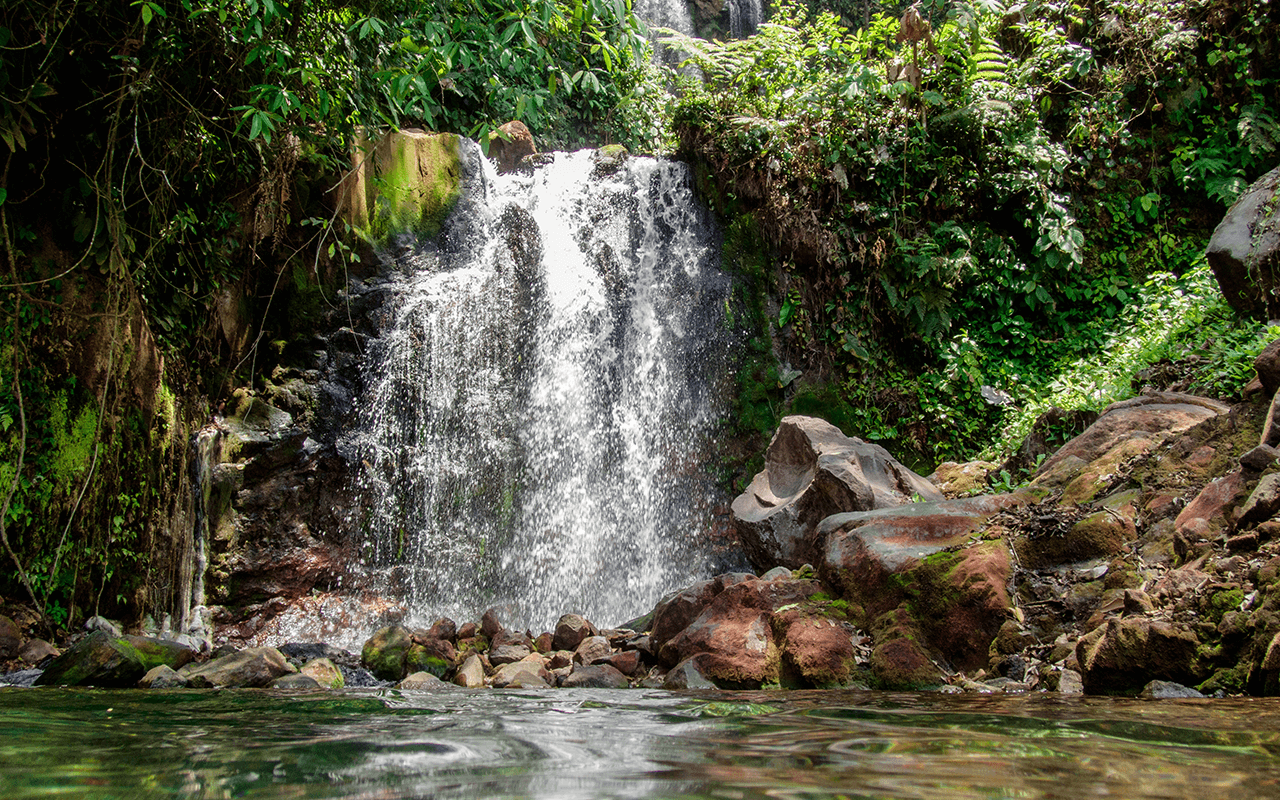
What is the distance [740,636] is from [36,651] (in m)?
4.74

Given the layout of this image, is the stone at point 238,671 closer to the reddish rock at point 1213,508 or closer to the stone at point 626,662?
A: the stone at point 626,662

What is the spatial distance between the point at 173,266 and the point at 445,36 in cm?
444

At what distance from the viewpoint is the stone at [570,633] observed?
5691mm

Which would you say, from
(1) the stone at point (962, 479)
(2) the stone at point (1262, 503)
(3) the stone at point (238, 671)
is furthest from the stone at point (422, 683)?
(1) the stone at point (962, 479)

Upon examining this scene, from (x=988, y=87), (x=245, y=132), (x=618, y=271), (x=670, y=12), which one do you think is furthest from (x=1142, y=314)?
(x=670, y=12)

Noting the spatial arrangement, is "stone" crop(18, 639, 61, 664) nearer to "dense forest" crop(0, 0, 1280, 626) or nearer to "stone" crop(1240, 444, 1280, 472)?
"dense forest" crop(0, 0, 1280, 626)

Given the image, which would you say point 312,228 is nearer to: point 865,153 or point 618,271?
point 618,271

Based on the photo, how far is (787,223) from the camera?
9.39 m

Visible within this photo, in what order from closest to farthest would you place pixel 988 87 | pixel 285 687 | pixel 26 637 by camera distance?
pixel 285 687, pixel 26 637, pixel 988 87

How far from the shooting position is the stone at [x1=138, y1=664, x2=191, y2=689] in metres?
4.07

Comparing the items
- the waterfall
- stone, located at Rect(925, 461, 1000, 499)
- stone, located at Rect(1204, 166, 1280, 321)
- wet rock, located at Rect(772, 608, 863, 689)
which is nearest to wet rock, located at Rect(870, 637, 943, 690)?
wet rock, located at Rect(772, 608, 863, 689)

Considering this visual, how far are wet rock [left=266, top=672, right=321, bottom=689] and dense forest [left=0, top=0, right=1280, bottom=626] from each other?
2531 millimetres

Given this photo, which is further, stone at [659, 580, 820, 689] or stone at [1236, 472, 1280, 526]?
stone at [659, 580, 820, 689]

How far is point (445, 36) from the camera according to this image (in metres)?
4.31
